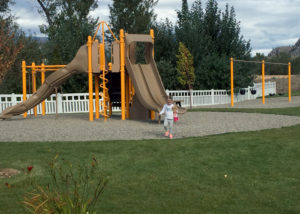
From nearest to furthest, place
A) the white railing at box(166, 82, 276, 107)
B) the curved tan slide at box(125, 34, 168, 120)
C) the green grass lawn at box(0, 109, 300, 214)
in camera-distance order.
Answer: the green grass lawn at box(0, 109, 300, 214) < the curved tan slide at box(125, 34, 168, 120) < the white railing at box(166, 82, 276, 107)

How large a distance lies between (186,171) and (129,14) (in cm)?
3659

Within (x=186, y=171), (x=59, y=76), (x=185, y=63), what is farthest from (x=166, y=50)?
(x=186, y=171)

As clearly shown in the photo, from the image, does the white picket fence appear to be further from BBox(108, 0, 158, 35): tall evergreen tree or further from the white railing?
BBox(108, 0, 158, 35): tall evergreen tree

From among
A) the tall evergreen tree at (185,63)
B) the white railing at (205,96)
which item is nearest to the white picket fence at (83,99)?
the white railing at (205,96)

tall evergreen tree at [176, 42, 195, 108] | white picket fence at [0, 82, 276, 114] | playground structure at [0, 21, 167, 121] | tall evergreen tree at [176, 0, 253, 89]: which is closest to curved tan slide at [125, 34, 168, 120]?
playground structure at [0, 21, 167, 121]

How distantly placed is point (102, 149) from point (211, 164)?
2.76 metres

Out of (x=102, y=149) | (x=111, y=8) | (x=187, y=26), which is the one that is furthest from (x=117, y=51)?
(x=111, y=8)

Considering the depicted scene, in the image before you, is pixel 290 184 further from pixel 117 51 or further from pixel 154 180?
pixel 117 51

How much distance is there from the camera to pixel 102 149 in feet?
29.3

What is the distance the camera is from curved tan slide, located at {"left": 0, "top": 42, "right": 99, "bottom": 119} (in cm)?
1725

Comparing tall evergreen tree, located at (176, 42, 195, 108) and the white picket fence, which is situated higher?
tall evergreen tree, located at (176, 42, 195, 108)

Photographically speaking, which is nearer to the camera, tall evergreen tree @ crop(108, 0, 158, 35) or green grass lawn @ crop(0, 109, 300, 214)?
green grass lawn @ crop(0, 109, 300, 214)

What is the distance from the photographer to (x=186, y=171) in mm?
7125

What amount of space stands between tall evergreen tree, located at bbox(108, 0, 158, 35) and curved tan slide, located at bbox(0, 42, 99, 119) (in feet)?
78.9
